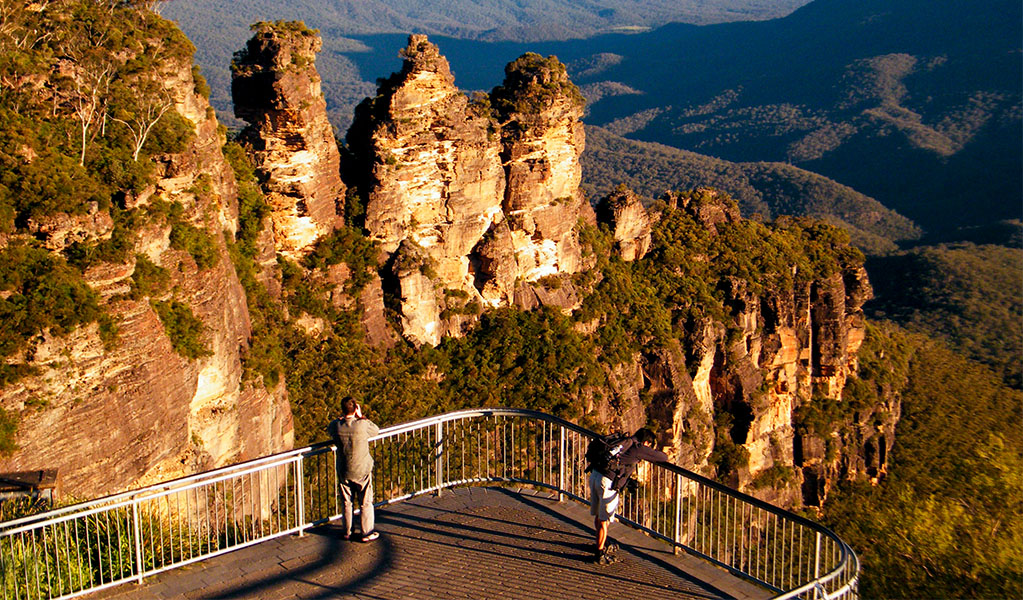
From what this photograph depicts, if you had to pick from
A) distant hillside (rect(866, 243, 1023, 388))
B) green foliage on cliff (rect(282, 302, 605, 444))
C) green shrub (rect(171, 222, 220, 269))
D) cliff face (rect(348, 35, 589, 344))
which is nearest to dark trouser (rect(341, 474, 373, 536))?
green shrub (rect(171, 222, 220, 269))

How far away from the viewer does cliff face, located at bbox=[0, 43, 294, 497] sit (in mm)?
20484

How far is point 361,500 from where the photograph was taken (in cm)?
1433

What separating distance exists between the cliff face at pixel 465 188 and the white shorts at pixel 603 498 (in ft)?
91.8

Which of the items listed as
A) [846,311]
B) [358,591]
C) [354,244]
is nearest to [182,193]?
[354,244]

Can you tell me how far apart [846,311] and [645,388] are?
20.6m

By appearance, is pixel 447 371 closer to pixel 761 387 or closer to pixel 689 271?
pixel 689 271

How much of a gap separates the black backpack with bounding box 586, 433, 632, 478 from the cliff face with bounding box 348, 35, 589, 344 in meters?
27.7

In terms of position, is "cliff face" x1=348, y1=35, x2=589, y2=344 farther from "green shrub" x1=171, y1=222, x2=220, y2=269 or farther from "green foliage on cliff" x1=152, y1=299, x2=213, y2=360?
"green foliage on cliff" x1=152, y1=299, x2=213, y2=360

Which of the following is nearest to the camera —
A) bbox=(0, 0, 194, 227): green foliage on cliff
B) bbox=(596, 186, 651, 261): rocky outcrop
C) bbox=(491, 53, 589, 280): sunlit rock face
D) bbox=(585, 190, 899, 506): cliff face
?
bbox=(0, 0, 194, 227): green foliage on cliff

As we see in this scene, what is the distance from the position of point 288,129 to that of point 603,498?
27217 millimetres

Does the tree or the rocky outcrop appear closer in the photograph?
the tree

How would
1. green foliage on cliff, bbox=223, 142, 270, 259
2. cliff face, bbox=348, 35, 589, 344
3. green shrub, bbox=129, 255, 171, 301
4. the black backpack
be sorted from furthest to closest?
cliff face, bbox=348, 35, 589, 344
green foliage on cliff, bbox=223, 142, 270, 259
green shrub, bbox=129, 255, 171, 301
the black backpack

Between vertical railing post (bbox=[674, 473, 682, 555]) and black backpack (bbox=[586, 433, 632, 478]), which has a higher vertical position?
black backpack (bbox=[586, 433, 632, 478])

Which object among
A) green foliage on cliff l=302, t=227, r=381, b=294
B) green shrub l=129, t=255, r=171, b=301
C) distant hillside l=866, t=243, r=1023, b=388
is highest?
green shrub l=129, t=255, r=171, b=301
